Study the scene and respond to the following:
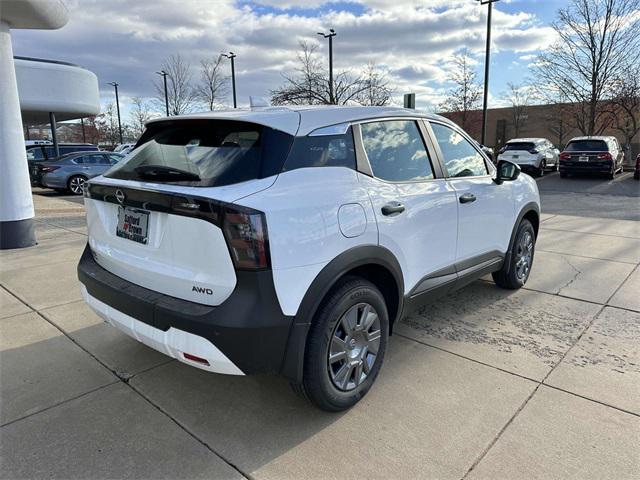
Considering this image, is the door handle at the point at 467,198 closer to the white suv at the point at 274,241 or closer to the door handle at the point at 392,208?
the white suv at the point at 274,241

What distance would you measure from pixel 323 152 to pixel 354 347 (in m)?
1.14

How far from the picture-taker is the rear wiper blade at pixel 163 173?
7.98 feet

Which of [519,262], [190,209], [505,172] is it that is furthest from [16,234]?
[519,262]

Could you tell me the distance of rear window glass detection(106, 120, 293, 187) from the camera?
2355mm

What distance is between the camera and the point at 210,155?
250 centimetres

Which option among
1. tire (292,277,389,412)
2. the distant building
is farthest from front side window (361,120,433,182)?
the distant building

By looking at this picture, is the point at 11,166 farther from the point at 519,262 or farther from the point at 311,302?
the point at 519,262

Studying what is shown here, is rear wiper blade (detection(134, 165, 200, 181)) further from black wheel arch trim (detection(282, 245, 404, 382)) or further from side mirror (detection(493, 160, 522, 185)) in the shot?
side mirror (detection(493, 160, 522, 185))

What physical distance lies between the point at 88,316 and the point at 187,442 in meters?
2.21

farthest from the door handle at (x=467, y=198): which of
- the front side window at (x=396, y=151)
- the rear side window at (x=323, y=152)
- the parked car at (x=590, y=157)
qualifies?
the parked car at (x=590, y=157)

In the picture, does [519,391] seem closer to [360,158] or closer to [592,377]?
[592,377]

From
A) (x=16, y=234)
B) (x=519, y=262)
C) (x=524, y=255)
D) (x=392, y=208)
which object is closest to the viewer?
(x=392, y=208)

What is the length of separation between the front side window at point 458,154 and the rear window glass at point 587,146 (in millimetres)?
17462

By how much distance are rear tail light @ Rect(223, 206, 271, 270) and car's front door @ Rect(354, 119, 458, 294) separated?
0.82 metres
